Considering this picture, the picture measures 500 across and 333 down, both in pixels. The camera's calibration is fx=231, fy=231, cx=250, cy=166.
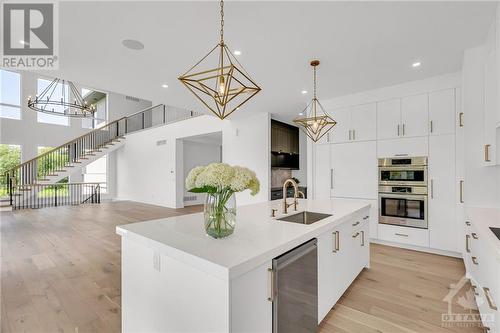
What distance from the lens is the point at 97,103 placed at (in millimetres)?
11141

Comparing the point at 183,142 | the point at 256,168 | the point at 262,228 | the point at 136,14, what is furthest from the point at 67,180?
the point at 262,228

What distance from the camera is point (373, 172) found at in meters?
4.02

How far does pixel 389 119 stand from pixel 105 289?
462 cm

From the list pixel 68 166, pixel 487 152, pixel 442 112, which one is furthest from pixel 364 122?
pixel 68 166

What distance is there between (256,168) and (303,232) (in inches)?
174

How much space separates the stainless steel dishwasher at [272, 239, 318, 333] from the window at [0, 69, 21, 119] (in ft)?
35.4

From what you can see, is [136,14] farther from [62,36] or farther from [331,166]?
[331,166]

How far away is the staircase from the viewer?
24.2 ft

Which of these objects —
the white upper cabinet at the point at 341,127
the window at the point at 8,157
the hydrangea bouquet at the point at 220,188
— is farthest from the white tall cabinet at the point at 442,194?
the window at the point at 8,157

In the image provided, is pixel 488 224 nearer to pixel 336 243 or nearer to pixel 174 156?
pixel 336 243

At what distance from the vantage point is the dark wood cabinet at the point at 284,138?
6.05 m

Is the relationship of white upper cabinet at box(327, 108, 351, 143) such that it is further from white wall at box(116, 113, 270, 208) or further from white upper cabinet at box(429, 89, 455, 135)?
white wall at box(116, 113, 270, 208)

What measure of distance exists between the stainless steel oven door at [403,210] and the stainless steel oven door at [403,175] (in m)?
0.21

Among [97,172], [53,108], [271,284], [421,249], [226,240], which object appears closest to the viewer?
[271,284]
